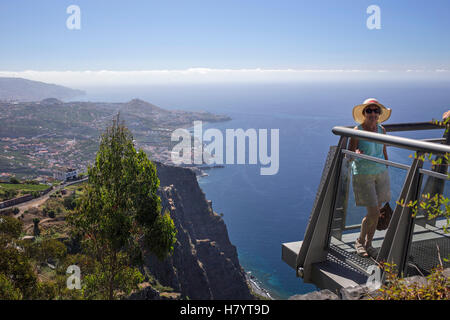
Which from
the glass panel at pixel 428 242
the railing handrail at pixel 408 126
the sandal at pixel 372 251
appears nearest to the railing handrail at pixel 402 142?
the glass panel at pixel 428 242

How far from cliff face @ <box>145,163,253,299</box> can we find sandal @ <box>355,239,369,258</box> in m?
29.9

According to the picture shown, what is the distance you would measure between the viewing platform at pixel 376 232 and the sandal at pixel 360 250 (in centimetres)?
4

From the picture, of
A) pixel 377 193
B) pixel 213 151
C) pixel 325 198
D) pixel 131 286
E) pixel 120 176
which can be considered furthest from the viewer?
pixel 213 151

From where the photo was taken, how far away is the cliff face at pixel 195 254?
35.1 meters

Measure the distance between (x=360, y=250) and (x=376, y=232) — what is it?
0.79ft

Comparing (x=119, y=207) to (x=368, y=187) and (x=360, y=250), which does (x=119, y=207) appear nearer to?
(x=360, y=250)

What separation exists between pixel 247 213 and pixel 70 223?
2495 inches

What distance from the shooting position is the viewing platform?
2398 millimetres

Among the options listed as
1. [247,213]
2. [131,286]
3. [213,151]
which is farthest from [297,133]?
[131,286]

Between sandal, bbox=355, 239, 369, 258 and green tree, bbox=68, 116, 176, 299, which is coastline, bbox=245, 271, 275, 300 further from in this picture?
sandal, bbox=355, 239, 369, 258

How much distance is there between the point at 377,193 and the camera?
2879 mm

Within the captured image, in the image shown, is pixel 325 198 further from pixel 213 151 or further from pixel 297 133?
pixel 297 133

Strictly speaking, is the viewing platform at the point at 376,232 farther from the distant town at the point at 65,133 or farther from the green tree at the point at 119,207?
the distant town at the point at 65,133

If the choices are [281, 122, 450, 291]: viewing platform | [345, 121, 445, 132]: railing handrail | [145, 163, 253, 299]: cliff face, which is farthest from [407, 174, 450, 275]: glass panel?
[145, 163, 253, 299]: cliff face
